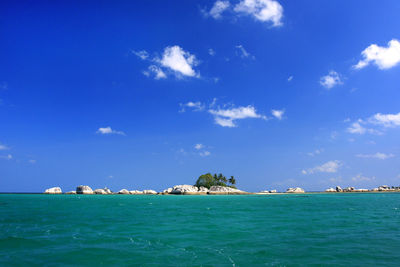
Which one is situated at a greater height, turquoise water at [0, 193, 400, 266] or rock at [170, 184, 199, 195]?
turquoise water at [0, 193, 400, 266]

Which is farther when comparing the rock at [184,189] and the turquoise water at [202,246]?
the rock at [184,189]

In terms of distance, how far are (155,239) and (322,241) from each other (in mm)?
13438

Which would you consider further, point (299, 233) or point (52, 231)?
point (52, 231)

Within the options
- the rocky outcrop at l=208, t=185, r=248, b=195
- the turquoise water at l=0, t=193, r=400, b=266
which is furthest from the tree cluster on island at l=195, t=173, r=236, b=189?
the turquoise water at l=0, t=193, r=400, b=266

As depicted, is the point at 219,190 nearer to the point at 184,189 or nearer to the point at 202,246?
the point at 184,189

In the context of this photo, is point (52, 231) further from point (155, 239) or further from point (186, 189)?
point (186, 189)

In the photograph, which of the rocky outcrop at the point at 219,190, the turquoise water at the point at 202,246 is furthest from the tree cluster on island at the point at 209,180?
the turquoise water at the point at 202,246

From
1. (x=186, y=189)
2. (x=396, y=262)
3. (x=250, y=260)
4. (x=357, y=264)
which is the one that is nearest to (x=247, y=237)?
(x=250, y=260)

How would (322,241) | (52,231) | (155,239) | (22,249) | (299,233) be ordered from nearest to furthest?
(22,249) < (322,241) < (155,239) < (299,233) < (52,231)

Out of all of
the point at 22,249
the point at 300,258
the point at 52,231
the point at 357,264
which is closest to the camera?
the point at 357,264

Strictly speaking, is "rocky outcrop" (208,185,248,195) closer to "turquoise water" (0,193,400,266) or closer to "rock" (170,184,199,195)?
"rock" (170,184,199,195)

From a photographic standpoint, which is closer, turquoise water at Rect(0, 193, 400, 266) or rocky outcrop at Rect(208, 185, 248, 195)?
turquoise water at Rect(0, 193, 400, 266)

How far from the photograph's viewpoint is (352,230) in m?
23.9

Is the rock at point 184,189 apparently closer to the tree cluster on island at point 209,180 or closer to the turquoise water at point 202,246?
the tree cluster on island at point 209,180
